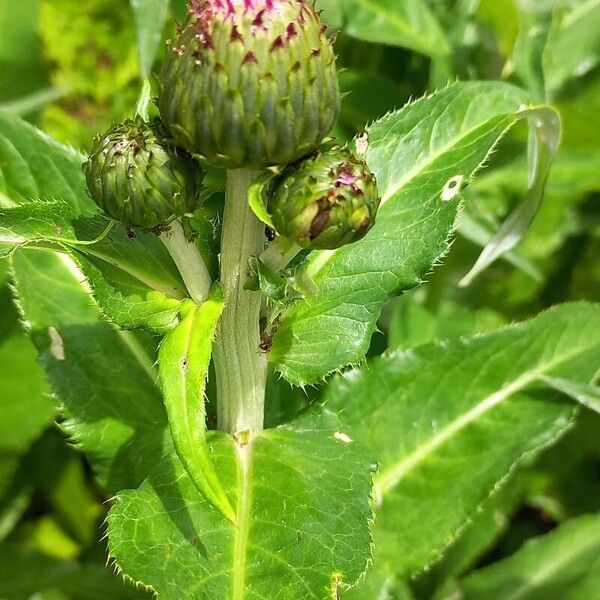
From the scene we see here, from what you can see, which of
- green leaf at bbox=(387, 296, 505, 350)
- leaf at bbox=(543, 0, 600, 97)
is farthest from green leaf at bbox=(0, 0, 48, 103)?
leaf at bbox=(543, 0, 600, 97)

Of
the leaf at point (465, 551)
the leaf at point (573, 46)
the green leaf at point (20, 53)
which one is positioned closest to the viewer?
the leaf at point (465, 551)

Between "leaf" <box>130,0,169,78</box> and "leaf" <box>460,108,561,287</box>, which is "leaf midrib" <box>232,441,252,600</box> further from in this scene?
"leaf" <box>130,0,169,78</box>

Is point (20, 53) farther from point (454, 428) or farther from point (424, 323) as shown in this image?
point (454, 428)

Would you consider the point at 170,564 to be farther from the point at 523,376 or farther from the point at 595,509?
the point at 595,509

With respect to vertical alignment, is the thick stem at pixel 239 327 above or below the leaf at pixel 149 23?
below

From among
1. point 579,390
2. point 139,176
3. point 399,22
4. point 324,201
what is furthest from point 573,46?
point 139,176

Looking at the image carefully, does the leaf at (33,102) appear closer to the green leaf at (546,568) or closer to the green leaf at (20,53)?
the green leaf at (20,53)

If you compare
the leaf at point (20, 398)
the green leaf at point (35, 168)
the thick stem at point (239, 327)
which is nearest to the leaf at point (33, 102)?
the leaf at point (20, 398)

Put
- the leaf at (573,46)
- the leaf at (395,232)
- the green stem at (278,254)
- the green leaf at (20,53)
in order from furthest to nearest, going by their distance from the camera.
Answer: the green leaf at (20,53), the leaf at (573,46), the leaf at (395,232), the green stem at (278,254)
